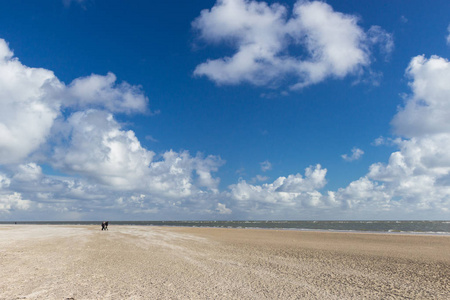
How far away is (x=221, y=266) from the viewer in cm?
1708

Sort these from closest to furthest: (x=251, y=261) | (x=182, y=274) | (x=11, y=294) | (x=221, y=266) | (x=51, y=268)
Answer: (x=11, y=294) → (x=182, y=274) → (x=51, y=268) → (x=221, y=266) → (x=251, y=261)

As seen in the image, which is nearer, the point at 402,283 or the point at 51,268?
the point at 402,283

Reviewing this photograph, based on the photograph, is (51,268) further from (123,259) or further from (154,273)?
(154,273)

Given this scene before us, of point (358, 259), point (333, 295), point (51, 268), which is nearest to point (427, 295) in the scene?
point (333, 295)

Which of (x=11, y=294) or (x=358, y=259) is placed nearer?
(x=11, y=294)

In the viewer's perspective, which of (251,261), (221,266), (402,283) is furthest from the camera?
(251,261)

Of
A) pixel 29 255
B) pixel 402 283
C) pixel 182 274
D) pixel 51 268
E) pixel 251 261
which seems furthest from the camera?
pixel 29 255

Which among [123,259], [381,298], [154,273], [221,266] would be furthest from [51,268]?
[381,298]

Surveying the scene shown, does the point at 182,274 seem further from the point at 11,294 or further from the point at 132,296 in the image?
the point at 11,294

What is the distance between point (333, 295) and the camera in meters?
11.2

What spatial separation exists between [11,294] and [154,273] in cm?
618

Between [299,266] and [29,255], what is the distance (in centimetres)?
1914

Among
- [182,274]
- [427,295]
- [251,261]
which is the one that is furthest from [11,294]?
[427,295]

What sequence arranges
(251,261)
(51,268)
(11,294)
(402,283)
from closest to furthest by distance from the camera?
(11,294), (402,283), (51,268), (251,261)
